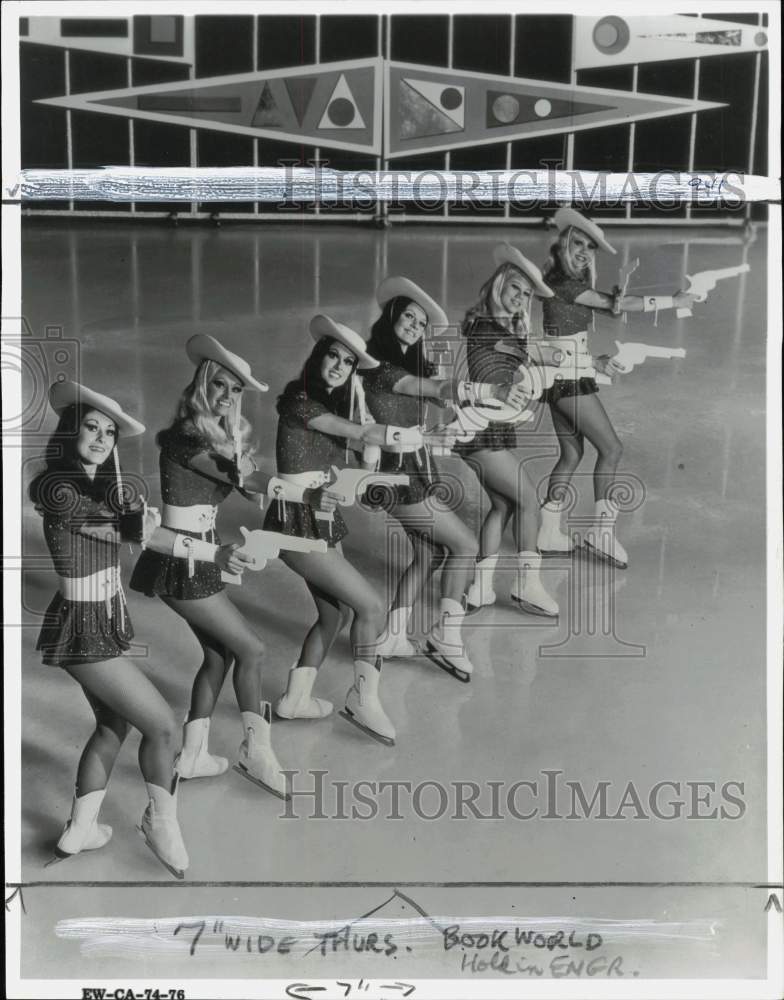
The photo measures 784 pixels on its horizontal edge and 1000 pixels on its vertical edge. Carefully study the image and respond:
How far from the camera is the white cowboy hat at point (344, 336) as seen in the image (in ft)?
13.4

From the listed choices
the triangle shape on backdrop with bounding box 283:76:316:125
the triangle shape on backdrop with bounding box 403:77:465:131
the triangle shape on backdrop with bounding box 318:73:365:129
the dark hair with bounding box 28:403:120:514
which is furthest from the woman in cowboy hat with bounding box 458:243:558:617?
the dark hair with bounding box 28:403:120:514

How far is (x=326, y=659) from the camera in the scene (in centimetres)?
413

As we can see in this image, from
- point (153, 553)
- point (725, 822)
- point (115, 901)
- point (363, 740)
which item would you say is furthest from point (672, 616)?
point (115, 901)

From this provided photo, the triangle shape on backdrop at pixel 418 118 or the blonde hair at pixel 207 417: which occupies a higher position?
the triangle shape on backdrop at pixel 418 118

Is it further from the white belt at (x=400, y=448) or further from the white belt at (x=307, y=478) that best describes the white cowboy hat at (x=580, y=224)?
the white belt at (x=307, y=478)

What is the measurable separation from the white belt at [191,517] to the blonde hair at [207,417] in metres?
0.17

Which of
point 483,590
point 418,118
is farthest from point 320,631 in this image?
point 418,118

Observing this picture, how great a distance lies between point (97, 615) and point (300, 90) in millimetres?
1566

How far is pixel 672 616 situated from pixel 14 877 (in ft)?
6.57

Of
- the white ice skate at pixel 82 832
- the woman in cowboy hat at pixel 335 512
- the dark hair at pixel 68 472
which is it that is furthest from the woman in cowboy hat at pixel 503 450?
the white ice skate at pixel 82 832

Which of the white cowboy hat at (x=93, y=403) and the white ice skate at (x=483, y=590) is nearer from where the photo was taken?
the white cowboy hat at (x=93, y=403)

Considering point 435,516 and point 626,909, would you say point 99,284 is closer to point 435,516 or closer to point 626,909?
point 435,516

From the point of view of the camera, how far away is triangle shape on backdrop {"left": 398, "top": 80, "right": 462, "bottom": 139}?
4.05 metres

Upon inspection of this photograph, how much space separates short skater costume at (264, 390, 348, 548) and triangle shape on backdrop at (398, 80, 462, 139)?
793mm
